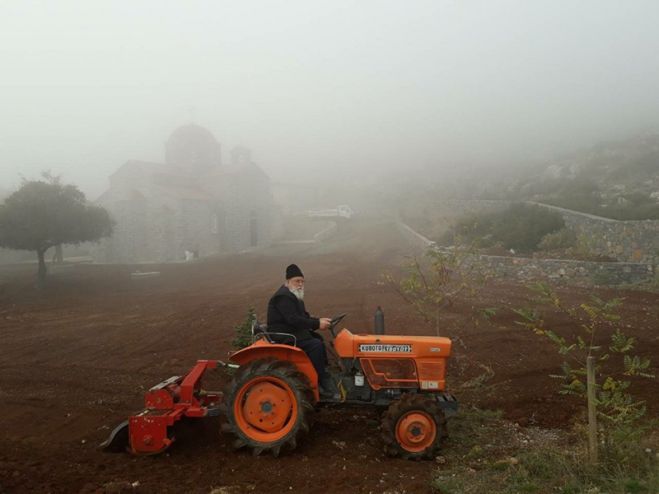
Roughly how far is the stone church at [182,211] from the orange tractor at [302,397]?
27.1 m

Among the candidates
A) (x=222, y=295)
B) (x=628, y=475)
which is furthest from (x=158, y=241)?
(x=628, y=475)

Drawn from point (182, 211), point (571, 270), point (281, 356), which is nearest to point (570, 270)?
point (571, 270)

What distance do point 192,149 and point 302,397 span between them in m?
39.7

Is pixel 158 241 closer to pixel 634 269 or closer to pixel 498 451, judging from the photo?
pixel 634 269

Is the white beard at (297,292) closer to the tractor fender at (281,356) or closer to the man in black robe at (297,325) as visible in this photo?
the man in black robe at (297,325)

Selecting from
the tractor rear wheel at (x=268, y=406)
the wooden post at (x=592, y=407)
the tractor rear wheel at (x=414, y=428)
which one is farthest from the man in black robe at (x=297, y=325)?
the wooden post at (x=592, y=407)

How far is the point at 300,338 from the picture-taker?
5.26m

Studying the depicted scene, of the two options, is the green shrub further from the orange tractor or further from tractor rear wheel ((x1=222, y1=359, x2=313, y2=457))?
tractor rear wheel ((x1=222, y1=359, x2=313, y2=457))

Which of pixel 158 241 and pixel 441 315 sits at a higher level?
pixel 158 241

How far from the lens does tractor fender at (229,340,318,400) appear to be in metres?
5.05

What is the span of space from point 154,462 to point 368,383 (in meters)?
2.21

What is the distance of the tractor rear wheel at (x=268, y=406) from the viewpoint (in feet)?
16.0

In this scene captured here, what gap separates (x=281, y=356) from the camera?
16.8 feet

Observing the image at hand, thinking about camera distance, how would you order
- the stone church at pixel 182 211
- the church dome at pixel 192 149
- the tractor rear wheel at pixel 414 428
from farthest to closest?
1. the church dome at pixel 192 149
2. the stone church at pixel 182 211
3. the tractor rear wheel at pixel 414 428
